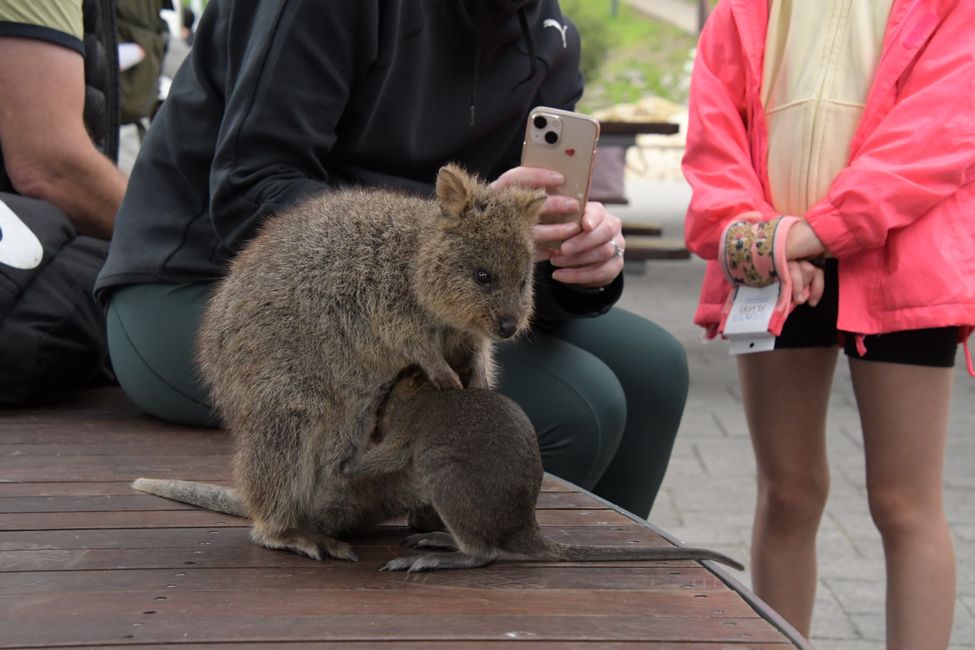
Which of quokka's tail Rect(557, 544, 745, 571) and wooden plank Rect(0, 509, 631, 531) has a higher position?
quokka's tail Rect(557, 544, 745, 571)

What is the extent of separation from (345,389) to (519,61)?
4.09 ft

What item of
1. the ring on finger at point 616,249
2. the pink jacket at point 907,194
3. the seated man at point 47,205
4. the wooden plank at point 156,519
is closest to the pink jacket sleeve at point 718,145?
the pink jacket at point 907,194

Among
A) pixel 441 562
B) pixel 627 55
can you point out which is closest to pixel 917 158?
pixel 441 562

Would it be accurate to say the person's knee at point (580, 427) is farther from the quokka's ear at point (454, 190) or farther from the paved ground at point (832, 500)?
the paved ground at point (832, 500)

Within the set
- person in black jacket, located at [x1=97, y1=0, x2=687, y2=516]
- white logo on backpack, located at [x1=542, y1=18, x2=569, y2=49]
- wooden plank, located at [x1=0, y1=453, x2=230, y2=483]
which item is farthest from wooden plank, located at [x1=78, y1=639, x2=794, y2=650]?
white logo on backpack, located at [x1=542, y1=18, x2=569, y2=49]

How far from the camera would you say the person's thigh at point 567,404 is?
262 centimetres

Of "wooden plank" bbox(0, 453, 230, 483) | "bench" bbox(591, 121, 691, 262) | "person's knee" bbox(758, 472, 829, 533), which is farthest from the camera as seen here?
"bench" bbox(591, 121, 691, 262)

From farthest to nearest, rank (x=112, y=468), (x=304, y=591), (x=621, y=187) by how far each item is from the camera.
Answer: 1. (x=621, y=187)
2. (x=112, y=468)
3. (x=304, y=591)

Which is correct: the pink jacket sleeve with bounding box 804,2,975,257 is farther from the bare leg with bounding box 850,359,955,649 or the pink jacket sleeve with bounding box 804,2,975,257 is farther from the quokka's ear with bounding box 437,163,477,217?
the quokka's ear with bounding box 437,163,477,217

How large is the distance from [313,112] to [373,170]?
0.90ft

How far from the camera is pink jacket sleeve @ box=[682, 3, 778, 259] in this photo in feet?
9.37

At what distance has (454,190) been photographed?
6.40 feet

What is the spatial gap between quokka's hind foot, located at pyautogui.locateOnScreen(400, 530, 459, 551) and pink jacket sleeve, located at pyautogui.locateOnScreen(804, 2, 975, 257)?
120 cm

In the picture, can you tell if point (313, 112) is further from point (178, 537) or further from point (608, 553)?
point (608, 553)
